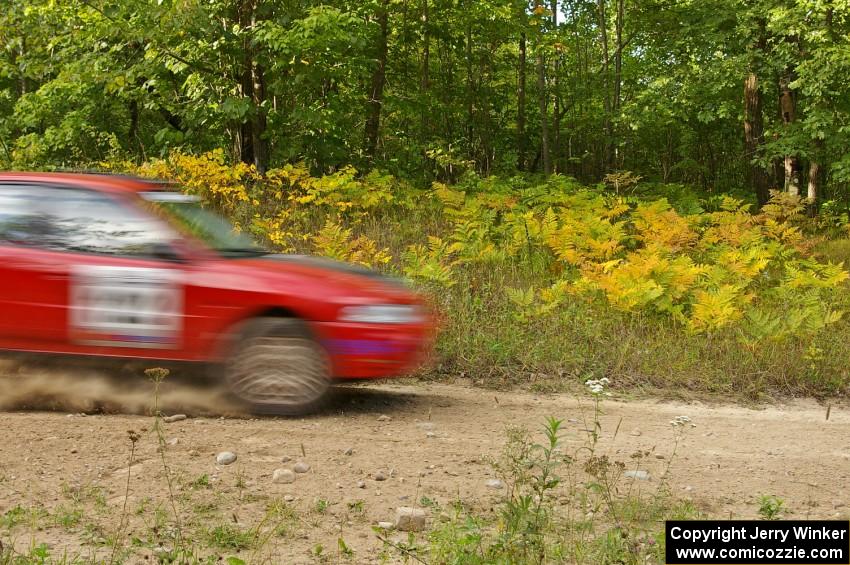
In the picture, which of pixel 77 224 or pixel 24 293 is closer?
pixel 24 293

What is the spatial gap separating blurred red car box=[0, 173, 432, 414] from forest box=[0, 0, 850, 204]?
19.8ft

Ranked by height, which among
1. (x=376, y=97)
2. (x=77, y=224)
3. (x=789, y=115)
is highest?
(x=789, y=115)

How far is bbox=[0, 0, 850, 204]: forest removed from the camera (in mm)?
13258

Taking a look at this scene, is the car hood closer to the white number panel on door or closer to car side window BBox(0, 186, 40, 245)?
the white number panel on door

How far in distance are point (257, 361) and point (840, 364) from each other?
6040 mm

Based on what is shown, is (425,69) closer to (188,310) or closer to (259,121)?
(259,121)

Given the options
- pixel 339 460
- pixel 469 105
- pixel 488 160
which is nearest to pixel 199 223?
pixel 339 460

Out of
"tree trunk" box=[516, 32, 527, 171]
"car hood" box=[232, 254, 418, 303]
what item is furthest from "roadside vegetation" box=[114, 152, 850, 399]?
"tree trunk" box=[516, 32, 527, 171]

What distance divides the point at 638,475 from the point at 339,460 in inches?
78.5

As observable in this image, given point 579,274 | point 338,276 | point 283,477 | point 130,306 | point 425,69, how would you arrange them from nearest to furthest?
point 283,477, point 130,306, point 338,276, point 579,274, point 425,69

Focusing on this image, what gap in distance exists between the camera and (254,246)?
7.18 m

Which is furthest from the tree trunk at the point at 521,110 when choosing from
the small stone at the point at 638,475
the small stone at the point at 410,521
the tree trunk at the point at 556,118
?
the small stone at the point at 410,521

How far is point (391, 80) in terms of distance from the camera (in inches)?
806

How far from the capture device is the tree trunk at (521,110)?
2069cm
